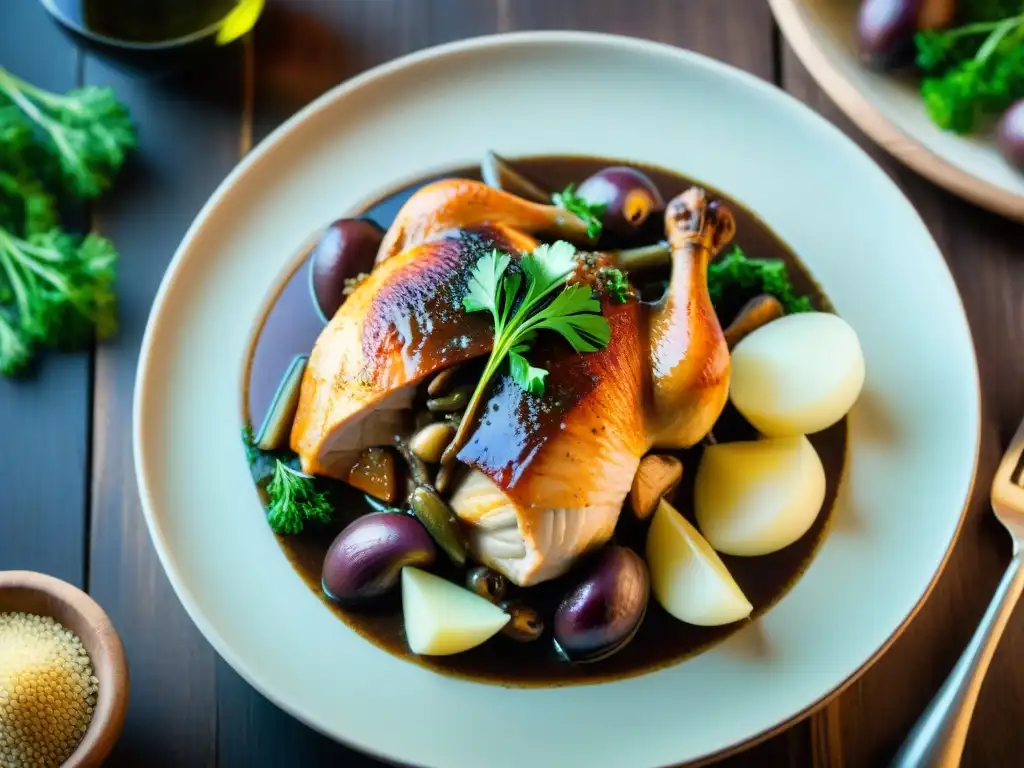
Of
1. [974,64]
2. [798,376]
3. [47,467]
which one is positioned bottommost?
[47,467]

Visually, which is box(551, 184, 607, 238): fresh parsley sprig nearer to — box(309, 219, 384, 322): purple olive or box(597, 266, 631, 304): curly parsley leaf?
box(597, 266, 631, 304): curly parsley leaf

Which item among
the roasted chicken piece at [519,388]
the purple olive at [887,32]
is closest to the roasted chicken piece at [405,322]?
the roasted chicken piece at [519,388]

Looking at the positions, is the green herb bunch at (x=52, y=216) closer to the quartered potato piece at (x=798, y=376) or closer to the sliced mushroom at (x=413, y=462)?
the sliced mushroom at (x=413, y=462)

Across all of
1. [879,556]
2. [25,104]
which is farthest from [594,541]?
[25,104]

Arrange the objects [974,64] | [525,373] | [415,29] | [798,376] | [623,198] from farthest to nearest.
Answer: [415,29]
[974,64]
[623,198]
[798,376]
[525,373]

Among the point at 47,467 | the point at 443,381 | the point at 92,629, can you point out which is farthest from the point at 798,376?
the point at 47,467

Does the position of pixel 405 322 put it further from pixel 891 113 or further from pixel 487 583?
pixel 891 113
